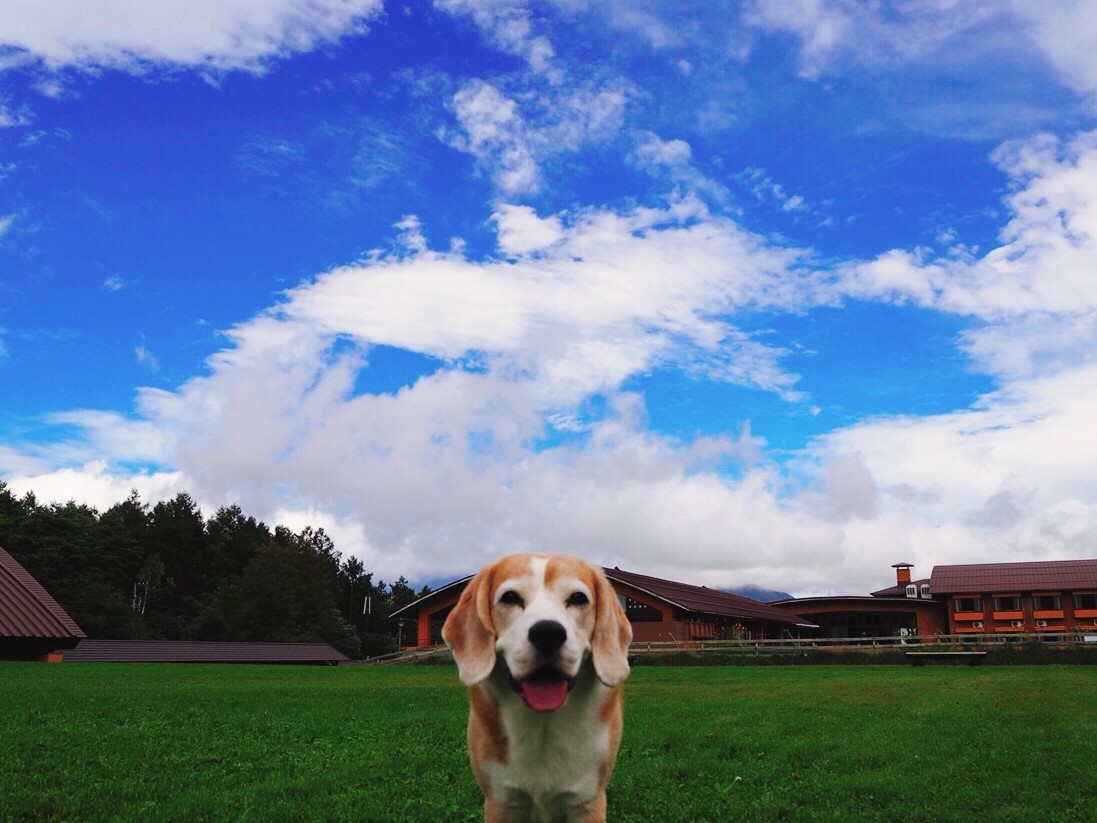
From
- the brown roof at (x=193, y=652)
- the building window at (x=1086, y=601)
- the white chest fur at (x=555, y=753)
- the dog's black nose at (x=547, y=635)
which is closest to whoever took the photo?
the dog's black nose at (x=547, y=635)

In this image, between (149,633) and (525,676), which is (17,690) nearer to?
(525,676)

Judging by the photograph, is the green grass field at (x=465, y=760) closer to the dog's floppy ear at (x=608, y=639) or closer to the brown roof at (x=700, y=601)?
the dog's floppy ear at (x=608, y=639)

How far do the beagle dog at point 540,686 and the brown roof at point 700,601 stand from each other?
154ft

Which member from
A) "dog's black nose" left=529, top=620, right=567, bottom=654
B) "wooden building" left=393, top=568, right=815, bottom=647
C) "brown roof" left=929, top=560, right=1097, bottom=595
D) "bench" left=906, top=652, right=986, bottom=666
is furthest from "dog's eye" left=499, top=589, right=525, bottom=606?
"brown roof" left=929, top=560, right=1097, bottom=595

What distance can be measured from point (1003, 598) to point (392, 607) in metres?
62.6

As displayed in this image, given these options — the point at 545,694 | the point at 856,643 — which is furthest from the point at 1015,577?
the point at 545,694

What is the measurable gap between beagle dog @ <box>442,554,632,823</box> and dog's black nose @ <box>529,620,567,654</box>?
0.10 meters

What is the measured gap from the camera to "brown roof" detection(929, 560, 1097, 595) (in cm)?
5901

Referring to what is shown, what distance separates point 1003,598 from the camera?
200 feet

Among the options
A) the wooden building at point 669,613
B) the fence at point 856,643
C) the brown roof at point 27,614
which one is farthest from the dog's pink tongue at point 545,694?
the wooden building at point 669,613

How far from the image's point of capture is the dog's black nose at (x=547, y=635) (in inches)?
161

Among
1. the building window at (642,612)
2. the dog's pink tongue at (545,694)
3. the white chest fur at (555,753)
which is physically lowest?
the building window at (642,612)

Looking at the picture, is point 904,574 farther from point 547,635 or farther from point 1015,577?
point 547,635

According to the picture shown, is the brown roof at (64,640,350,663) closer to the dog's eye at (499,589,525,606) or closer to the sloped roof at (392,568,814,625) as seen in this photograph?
the sloped roof at (392,568,814,625)
